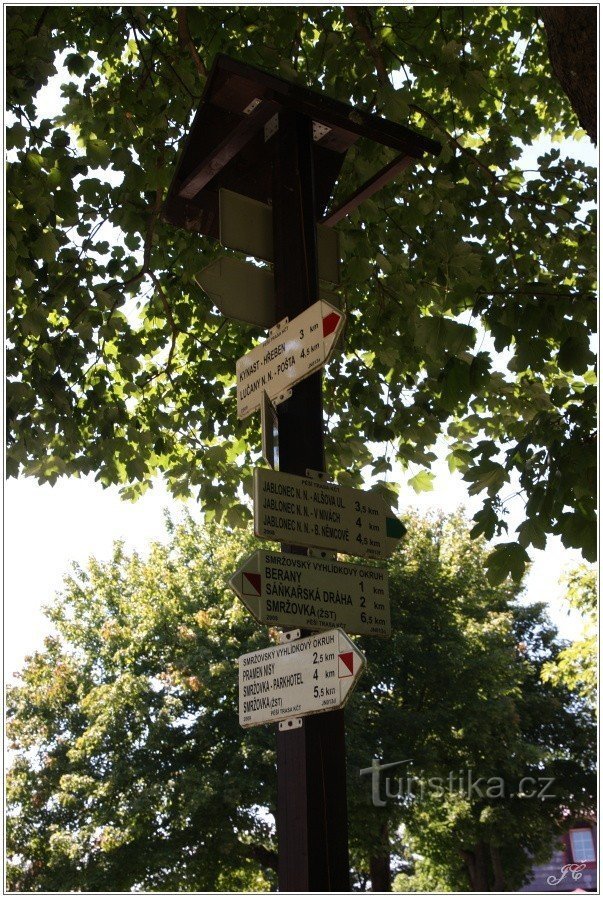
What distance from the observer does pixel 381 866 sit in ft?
87.9

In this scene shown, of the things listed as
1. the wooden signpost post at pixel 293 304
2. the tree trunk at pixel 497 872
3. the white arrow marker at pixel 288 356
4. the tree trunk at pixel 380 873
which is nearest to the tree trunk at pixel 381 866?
the tree trunk at pixel 380 873

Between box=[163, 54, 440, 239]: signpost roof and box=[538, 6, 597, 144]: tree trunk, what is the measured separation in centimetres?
73

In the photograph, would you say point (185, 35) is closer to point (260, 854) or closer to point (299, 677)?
point (299, 677)

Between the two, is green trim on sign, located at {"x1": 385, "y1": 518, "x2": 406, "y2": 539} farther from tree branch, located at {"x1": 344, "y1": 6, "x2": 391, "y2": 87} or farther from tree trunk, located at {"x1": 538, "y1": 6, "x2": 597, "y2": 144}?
tree branch, located at {"x1": 344, "y1": 6, "x2": 391, "y2": 87}

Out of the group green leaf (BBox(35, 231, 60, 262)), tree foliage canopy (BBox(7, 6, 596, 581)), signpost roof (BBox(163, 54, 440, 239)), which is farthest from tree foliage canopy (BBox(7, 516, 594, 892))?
signpost roof (BBox(163, 54, 440, 239))

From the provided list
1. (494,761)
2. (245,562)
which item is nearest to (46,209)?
(245,562)

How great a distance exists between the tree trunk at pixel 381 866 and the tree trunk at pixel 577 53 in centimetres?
2550

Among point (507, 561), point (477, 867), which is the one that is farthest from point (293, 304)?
point (477, 867)

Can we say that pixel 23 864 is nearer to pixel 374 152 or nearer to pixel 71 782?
pixel 71 782

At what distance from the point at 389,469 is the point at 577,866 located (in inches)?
1246

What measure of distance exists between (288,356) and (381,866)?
88.0 feet

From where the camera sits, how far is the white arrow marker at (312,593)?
2.93m

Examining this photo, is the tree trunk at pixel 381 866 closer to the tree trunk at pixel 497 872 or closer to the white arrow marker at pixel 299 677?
the tree trunk at pixel 497 872

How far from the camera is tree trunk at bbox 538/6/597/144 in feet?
12.6
